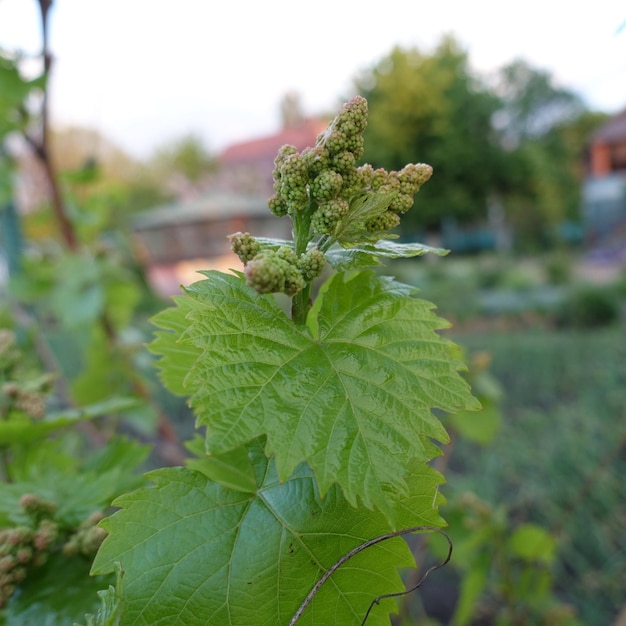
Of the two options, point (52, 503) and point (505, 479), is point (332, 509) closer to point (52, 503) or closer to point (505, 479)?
point (52, 503)

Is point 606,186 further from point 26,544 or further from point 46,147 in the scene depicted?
point 26,544

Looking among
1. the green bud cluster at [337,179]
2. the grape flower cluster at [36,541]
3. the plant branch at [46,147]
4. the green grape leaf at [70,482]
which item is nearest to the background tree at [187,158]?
the plant branch at [46,147]

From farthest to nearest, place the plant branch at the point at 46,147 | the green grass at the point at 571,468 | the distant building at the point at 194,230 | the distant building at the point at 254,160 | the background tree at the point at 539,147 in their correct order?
the background tree at the point at 539,147
the distant building at the point at 254,160
the distant building at the point at 194,230
the green grass at the point at 571,468
the plant branch at the point at 46,147

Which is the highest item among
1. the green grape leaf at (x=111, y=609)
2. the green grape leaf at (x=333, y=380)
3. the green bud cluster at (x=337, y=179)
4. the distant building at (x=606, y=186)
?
the green bud cluster at (x=337, y=179)

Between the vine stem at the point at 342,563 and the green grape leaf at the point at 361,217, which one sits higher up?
the green grape leaf at the point at 361,217

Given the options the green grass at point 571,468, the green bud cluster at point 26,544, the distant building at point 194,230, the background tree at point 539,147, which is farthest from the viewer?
the background tree at point 539,147

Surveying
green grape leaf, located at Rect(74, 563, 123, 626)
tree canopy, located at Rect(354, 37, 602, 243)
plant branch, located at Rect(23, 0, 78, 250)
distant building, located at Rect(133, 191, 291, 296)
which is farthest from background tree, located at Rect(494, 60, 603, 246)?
green grape leaf, located at Rect(74, 563, 123, 626)

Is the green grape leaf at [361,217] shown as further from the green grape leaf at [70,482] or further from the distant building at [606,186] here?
the distant building at [606,186]

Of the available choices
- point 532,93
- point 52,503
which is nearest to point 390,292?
point 52,503
